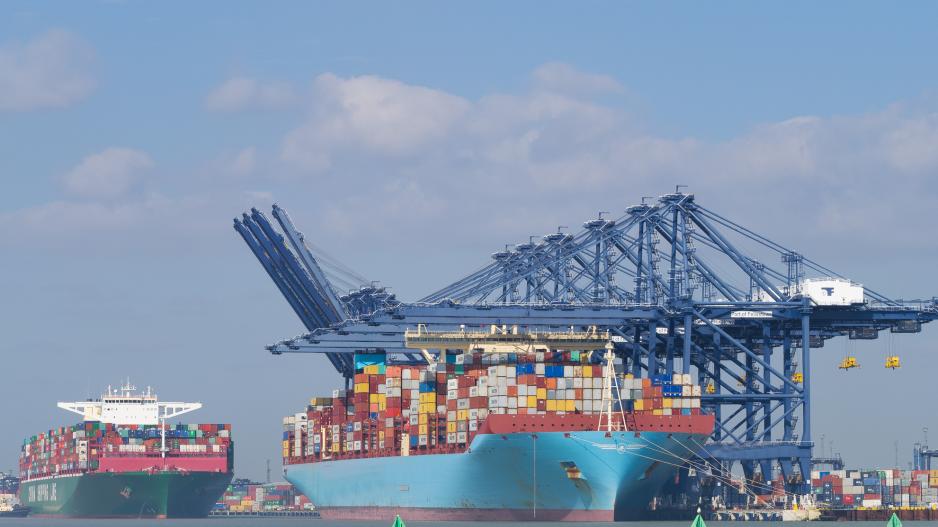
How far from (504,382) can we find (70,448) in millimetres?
48835

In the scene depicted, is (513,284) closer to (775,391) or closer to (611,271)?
(611,271)

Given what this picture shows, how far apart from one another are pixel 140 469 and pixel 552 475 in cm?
4182

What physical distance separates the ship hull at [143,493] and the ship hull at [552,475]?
99.9 ft

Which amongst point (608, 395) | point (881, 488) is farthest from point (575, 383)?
point (881, 488)

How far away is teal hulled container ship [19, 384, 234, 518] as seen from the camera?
111m

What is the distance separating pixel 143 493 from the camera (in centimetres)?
11044

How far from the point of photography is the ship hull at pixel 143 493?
11044 centimetres

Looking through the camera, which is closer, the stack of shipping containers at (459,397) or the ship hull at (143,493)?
the stack of shipping containers at (459,397)

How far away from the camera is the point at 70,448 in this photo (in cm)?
11644

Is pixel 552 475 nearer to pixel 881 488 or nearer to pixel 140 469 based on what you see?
pixel 881 488

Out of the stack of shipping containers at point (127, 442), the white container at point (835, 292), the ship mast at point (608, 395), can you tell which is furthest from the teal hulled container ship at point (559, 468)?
the stack of shipping containers at point (127, 442)

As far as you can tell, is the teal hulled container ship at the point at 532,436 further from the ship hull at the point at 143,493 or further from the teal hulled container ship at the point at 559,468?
the ship hull at the point at 143,493

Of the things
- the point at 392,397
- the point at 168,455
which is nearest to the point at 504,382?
the point at 392,397

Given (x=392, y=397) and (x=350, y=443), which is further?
(x=350, y=443)
